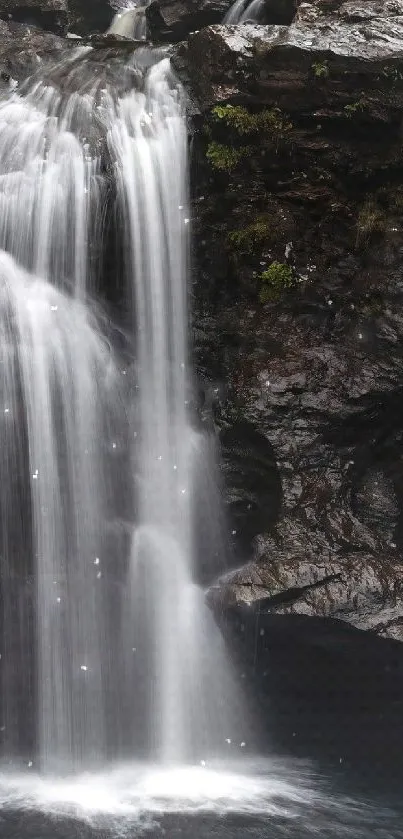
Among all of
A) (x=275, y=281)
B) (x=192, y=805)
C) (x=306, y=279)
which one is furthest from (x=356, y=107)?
(x=192, y=805)

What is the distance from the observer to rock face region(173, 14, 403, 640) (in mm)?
7914

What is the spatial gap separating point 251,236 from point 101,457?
2835mm

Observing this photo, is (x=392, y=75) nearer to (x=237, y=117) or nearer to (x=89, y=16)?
(x=237, y=117)

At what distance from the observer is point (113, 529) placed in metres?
7.74

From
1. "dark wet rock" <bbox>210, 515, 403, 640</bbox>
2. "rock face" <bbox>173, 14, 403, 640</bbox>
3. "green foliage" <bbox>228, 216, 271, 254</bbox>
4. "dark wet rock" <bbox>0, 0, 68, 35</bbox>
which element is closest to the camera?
"dark wet rock" <bbox>210, 515, 403, 640</bbox>

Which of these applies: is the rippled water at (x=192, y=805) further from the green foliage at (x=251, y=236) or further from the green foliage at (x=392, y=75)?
the green foliage at (x=392, y=75)

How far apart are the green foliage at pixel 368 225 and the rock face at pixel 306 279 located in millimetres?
15

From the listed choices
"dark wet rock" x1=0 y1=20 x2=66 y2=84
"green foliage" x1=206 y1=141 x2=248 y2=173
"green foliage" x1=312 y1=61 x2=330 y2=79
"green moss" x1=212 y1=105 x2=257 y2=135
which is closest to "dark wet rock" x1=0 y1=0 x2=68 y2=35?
"dark wet rock" x1=0 y1=20 x2=66 y2=84

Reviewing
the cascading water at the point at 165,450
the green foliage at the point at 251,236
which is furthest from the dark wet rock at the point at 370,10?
the green foliage at the point at 251,236

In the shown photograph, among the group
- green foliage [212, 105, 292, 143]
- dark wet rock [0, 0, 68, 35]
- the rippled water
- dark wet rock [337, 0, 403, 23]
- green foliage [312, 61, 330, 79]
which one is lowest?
the rippled water

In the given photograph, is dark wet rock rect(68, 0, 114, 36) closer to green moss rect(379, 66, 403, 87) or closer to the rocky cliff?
the rocky cliff

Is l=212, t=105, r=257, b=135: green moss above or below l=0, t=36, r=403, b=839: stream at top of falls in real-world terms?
above

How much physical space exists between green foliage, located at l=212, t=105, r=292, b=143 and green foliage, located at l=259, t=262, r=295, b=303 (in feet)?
4.33

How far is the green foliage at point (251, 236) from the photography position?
834 cm
